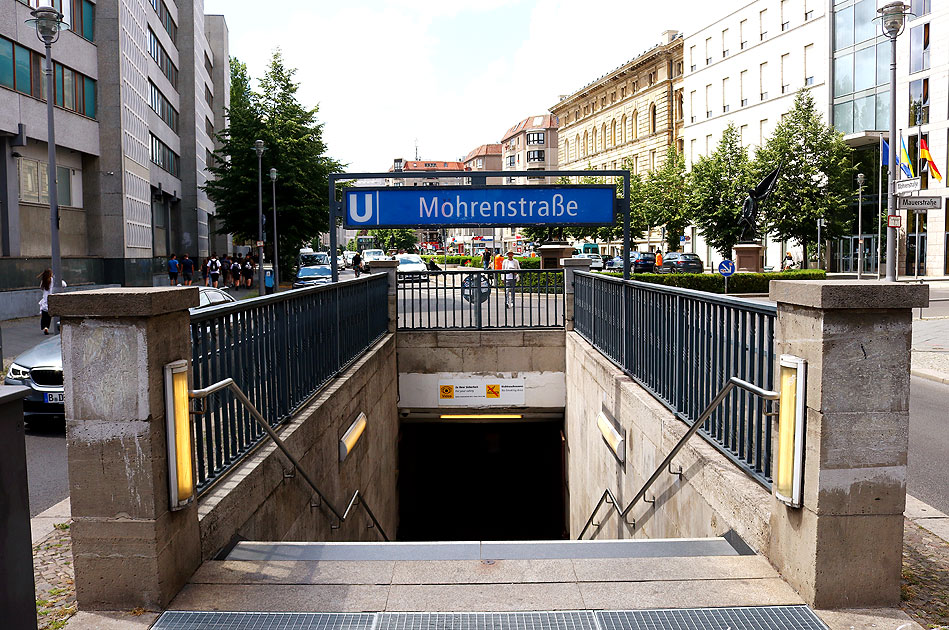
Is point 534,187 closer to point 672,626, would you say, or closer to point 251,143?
point 672,626

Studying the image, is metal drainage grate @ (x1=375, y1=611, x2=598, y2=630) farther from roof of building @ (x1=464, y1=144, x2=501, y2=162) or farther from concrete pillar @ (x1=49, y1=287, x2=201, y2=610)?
roof of building @ (x1=464, y1=144, x2=501, y2=162)

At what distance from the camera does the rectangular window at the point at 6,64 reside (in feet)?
79.2

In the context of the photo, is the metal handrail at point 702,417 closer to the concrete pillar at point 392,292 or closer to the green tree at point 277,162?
the concrete pillar at point 392,292

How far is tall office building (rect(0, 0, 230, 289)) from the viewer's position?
82.6 ft

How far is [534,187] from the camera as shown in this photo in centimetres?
894

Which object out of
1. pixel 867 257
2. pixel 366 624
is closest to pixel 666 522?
pixel 366 624

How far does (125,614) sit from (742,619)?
9.47ft

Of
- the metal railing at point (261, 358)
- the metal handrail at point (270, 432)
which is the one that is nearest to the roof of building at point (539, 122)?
the metal railing at point (261, 358)

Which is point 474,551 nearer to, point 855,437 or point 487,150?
point 855,437

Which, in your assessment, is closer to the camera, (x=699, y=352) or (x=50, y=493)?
(x=699, y=352)

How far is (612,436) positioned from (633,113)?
77.2 meters

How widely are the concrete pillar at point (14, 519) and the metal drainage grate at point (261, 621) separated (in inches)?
44.3

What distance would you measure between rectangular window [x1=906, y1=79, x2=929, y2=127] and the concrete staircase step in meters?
48.3

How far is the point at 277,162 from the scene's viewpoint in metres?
39.7
